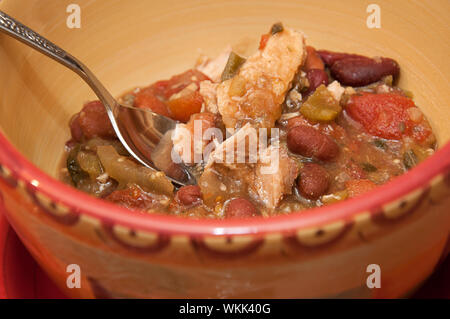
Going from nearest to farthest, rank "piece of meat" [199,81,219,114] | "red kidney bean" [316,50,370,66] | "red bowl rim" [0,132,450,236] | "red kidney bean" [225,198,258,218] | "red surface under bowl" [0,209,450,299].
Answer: "red bowl rim" [0,132,450,236], "red surface under bowl" [0,209,450,299], "red kidney bean" [225,198,258,218], "piece of meat" [199,81,219,114], "red kidney bean" [316,50,370,66]

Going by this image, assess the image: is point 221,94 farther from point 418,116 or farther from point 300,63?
point 418,116

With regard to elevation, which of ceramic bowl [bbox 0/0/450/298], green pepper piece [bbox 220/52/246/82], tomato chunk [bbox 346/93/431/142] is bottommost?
ceramic bowl [bbox 0/0/450/298]

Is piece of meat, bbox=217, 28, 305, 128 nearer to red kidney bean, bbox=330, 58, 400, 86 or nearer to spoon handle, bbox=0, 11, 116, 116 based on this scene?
red kidney bean, bbox=330, 58, 400, 86

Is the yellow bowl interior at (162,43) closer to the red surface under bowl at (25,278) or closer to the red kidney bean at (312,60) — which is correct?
the red kidney bean at (312,60)

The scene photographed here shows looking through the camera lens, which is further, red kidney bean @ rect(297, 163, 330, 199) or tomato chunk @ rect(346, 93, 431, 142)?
tomato chunk @ rect(346, 93, 431, 142)

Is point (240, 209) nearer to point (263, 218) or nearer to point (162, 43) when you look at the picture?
point (263, 218)

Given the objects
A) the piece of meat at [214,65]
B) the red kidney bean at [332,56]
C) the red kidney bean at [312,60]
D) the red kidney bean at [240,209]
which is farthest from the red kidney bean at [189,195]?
the red kidney bean at [332,56]

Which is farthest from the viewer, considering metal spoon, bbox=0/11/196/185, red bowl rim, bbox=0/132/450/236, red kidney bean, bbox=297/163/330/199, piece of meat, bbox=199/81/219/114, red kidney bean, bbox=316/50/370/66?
red kidney bean, bbox=316/50/370/66

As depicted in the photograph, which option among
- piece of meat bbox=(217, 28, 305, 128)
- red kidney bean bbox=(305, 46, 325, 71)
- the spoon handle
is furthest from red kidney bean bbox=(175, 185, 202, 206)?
A: red kidney bean bbox=(305, 46, 325, 71)
